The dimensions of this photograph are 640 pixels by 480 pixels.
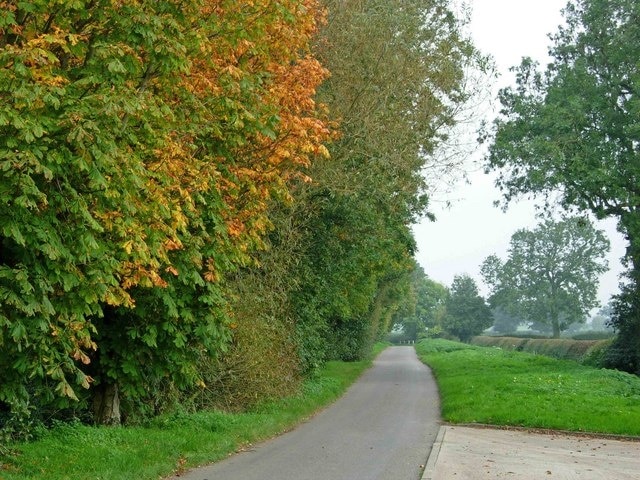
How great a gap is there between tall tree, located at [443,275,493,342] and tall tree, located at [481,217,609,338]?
4339 mm

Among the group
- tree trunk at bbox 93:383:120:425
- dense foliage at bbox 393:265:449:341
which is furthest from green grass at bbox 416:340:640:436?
dense foliage at bbox 393:265:449:341

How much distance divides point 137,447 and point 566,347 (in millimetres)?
46510

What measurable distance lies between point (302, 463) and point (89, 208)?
217 inches

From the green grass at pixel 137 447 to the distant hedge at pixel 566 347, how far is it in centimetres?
2875

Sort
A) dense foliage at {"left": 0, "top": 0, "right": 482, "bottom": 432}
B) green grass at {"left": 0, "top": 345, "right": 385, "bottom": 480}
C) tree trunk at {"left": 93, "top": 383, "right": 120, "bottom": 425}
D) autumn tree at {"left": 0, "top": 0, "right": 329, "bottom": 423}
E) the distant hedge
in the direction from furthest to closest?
the distant hedge → tree trunk at {"left": 93, "top": 383, "right": 120, "bottom": 425} → green grass at {"left": 0, "top": 345, "right": 385, "bottom": 480} → dense foliage at {"left": 0, "top": 0, "right": 482, "bottom": 432} → autumn tree at {"left": 0, "top": 0, "right": 329, "bottom": 423}

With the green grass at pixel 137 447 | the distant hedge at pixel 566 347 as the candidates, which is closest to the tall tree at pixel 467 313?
the distant hedge at pixel 566 347

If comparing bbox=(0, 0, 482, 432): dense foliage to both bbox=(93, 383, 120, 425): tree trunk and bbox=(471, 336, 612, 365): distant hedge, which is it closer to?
bbox=(93, 383, 120, 425): tree trunk

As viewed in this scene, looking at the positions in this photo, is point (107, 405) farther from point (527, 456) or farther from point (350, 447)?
point (527, 456)

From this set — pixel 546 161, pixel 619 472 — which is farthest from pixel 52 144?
pixel 546 161

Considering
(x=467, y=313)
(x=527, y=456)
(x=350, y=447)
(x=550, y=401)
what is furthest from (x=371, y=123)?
(x=467, y=313)

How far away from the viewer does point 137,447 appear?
11375 mm

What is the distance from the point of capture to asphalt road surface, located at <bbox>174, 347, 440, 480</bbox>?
11250mm

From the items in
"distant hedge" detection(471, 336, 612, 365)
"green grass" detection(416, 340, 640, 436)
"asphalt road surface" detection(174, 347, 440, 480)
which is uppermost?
"distant hedge" detection(471, 336, 612, 365)

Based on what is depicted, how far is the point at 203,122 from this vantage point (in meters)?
12.2
